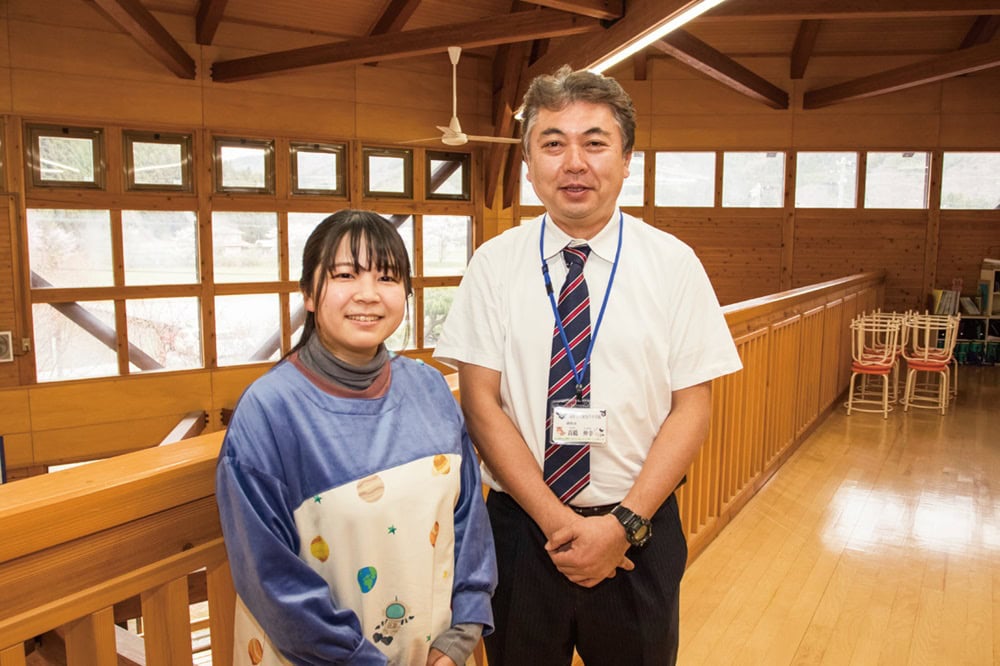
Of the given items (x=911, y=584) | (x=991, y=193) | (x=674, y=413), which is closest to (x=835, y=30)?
(x=991, y=193)

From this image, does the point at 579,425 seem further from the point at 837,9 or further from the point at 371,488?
the point at 837,9

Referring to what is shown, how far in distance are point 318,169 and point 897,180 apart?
328 inches

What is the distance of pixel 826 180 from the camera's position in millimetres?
11016

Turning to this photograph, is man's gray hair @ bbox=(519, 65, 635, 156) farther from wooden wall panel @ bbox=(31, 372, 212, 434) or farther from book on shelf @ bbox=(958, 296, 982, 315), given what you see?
book on shelf @ bbox=(958, 296, 982, 315)

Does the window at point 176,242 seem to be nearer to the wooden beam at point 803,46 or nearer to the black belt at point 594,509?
the wooden beam at point 803,46

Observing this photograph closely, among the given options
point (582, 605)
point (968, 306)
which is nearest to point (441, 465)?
point (582, 605)

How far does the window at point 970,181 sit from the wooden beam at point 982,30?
153cm

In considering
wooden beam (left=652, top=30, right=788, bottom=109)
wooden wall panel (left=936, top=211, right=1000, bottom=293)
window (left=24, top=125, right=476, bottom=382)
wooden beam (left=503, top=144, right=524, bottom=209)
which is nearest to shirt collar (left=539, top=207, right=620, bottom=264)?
wooden beam (left=652, top=30, right=788, bottom=109)

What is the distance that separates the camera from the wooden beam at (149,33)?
6.81 meters

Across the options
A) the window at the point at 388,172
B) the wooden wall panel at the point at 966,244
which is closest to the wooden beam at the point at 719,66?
the wooden wall panel at the point at 966,244

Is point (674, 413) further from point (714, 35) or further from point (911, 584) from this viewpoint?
point (714, 35)

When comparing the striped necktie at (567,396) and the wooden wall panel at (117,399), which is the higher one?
the striped necktie at (567,396)

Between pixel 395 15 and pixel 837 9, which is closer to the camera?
pixel 837 9

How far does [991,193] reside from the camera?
34.7 ft
